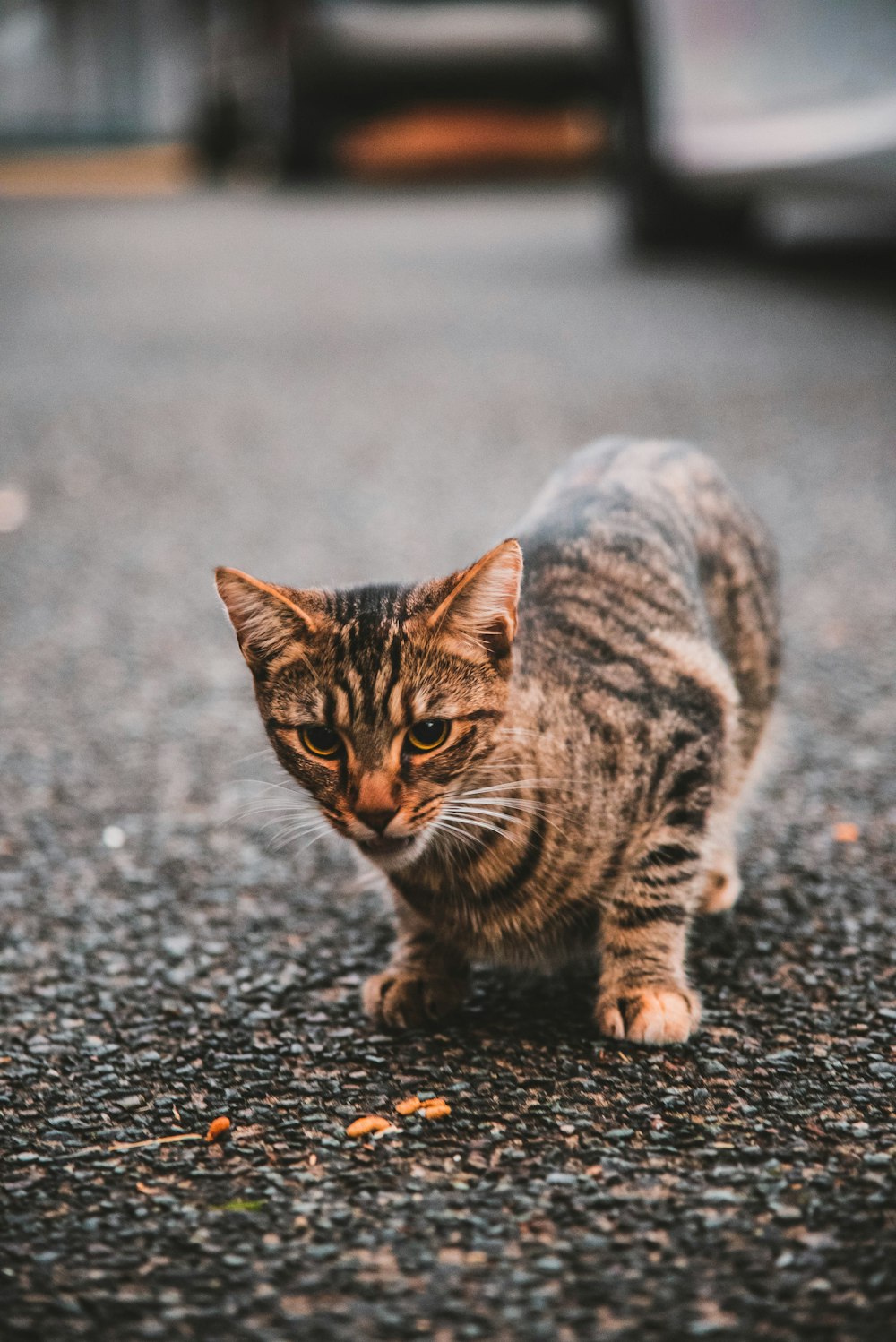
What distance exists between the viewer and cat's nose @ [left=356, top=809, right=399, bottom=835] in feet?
6.27

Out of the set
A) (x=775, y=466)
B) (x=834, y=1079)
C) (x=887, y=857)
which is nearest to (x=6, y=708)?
(x=887, y=857)

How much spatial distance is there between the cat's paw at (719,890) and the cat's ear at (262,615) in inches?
31.1

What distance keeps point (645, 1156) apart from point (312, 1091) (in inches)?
16.7

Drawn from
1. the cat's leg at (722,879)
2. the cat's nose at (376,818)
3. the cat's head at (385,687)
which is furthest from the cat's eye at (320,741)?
the cat's leg at (722,879)

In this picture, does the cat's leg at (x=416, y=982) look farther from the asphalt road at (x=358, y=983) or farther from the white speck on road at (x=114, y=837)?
the white speck on road at (x=114, y=837)

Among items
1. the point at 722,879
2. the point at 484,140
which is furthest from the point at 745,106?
the point at 484,140

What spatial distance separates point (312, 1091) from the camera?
191 centimetres

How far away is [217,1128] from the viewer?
71.6 inches

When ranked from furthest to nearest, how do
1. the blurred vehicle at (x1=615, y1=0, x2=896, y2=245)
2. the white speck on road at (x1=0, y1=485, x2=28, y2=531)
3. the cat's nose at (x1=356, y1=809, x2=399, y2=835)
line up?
1. the blurred vehicle at (x1=615, y1=0, x2=896, y2=245)
2. the white speck on road at (x1=0, y1=485, x2=28, y2=531)
3. the cat's nose at (x1=356, y1=809, x2=399, y2=835)

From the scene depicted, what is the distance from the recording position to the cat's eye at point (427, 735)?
1.97m

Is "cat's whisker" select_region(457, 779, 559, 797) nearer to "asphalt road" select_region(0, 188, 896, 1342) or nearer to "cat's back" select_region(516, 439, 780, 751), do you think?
"cat's back" select_region(516, 439, 780, 751)

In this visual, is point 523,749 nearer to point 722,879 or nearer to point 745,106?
point 722,879

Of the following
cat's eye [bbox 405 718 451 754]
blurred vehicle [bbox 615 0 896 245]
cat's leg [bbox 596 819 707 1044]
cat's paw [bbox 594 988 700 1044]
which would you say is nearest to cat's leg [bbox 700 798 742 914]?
cat's leg [bbox 596 819 707 1044]

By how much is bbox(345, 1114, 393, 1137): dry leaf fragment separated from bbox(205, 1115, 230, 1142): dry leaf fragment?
0.47ft
